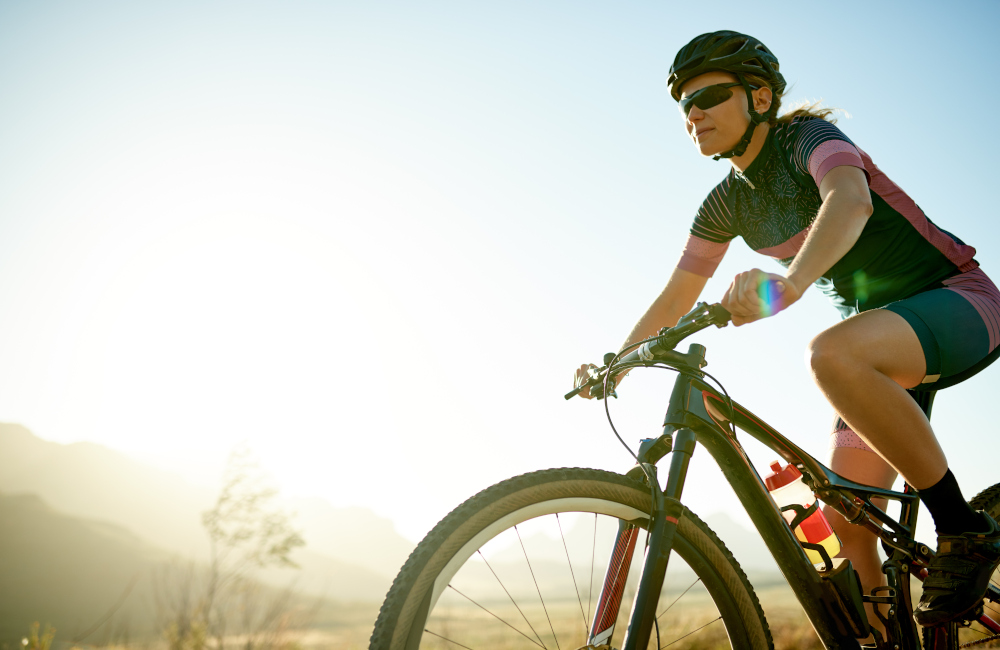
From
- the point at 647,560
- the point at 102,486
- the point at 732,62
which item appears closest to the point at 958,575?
the point at 647,560

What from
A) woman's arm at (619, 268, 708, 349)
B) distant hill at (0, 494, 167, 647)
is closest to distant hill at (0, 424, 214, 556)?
distant hill at (0, 494, 167, 647)

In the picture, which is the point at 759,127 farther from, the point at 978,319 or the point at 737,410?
the point at 737,410

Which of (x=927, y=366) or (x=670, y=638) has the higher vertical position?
(x=927, y=366)

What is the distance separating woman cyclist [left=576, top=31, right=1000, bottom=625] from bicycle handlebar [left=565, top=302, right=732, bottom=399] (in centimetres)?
6

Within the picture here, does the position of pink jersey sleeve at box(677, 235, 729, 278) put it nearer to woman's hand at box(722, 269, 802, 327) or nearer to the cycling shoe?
woman's hand at box(722, 269, 802, 327)

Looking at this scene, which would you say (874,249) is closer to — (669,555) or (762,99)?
(762,99)

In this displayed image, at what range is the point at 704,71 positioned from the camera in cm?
221

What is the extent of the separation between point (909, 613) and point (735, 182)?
1802mm

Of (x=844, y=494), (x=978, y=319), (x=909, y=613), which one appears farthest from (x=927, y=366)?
(x=909, y=613)

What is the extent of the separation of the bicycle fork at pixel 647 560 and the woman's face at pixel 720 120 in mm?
1288

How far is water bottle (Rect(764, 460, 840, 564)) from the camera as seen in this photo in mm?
1819

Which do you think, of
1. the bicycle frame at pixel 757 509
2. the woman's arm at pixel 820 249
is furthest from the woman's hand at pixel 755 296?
the bicycle frame at pixel 757 509

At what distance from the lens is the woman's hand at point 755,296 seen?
1308mm

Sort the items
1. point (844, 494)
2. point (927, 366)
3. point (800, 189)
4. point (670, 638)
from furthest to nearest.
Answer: point (800, 189) → point (844, 494) → point (927, 366) → point (670, 638)
